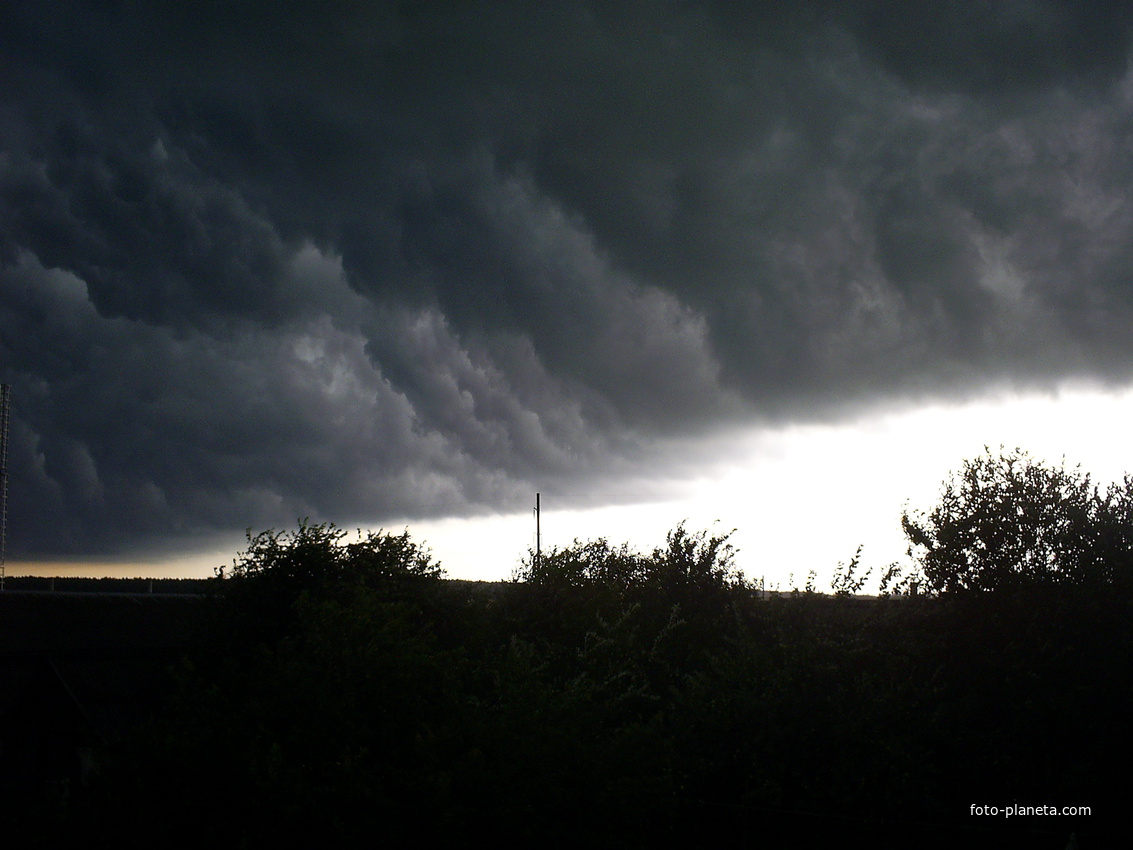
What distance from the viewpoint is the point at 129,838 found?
553 inches

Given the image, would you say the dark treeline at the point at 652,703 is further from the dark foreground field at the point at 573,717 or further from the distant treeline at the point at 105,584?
the distant treeline at the point at 105,584

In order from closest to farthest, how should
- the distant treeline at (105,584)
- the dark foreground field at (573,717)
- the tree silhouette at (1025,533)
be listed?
1. the dark foreground field at (573,717)
2. the tree silhouette at (1025,533)
3. the distant treeline at (105,584)

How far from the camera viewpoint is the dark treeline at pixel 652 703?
14.3 metres

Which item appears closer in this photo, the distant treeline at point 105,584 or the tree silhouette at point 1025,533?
the tree silhouette at point 1025,533

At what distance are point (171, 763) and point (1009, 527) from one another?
2804 cm

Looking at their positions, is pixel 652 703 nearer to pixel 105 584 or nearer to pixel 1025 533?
pixel 1025 533

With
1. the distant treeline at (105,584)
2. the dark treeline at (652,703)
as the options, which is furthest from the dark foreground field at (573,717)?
the distant treeline at (105,584)

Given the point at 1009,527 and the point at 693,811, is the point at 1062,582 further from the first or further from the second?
the point at 693,811

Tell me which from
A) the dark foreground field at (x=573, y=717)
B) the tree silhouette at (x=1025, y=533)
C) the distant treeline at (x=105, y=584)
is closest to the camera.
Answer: the dark foreground field at (x=573, y=717)

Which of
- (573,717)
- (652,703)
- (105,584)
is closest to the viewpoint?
(573,717)

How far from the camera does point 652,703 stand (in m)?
27.9

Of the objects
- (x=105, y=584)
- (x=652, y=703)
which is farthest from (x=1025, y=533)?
(x=105, y=584)

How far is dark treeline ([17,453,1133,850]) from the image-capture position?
1434 cm

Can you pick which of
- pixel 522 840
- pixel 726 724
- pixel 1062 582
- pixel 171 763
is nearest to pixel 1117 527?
pixel 1062 582
